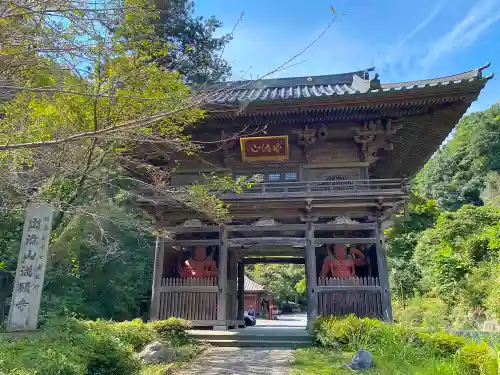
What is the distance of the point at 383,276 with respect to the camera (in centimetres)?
950

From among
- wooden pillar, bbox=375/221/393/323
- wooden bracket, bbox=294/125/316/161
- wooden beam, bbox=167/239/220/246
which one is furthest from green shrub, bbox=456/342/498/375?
wooden beam, bbox=167/239/220/246

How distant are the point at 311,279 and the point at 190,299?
10.5ft

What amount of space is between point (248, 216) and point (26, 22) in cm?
750

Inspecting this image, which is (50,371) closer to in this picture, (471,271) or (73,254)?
(73,254)

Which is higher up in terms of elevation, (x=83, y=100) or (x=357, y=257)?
(x=83, y=100)

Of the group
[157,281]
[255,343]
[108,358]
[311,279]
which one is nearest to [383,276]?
[311,279]

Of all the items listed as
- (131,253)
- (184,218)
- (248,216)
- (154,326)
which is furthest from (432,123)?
(131,253)

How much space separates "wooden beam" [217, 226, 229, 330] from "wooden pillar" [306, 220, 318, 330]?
215cm

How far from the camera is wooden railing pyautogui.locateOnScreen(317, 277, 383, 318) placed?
30.3 ft

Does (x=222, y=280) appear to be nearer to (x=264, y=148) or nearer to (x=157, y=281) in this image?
(x=157, y=281)

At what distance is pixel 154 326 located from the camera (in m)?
7.61

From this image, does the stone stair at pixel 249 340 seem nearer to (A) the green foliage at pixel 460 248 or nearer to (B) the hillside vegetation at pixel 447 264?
(B) the hillside vegetation at pixel 447 264

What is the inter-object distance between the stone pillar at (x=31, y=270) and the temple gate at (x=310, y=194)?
116 inches

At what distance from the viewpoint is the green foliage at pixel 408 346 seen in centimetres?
435
